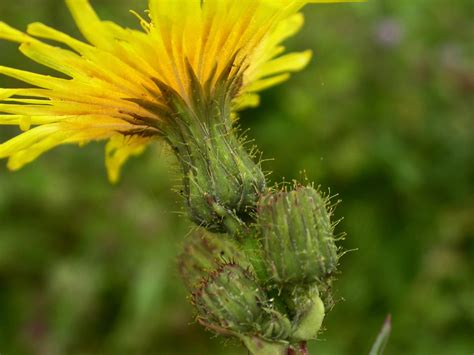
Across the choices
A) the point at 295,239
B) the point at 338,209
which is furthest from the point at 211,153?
the point at 338,209

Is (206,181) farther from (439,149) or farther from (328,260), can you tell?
(439,149)

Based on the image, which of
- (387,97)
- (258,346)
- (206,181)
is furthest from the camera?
(387,97)

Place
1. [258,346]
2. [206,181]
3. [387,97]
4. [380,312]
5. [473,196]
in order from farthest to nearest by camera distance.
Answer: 1. [387,97]
2. [473,196]
3. [380,312]
4. [206,181]
5. [258,346]

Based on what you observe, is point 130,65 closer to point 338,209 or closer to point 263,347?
point 263,347

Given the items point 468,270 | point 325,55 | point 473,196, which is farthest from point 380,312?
point 325,55

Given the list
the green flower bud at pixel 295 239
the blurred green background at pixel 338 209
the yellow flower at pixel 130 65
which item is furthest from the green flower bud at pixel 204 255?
the blurred green background at pixel 338 209

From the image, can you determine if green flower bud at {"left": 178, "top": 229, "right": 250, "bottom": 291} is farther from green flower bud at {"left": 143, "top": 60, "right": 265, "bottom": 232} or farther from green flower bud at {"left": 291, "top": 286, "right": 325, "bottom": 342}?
green flower bud at {"left": 291, "top": 286, "right": 325, "bottom": 342}

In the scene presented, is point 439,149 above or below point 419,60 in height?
below

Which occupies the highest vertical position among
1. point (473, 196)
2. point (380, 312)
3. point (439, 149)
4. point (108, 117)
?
point (108, 117)
